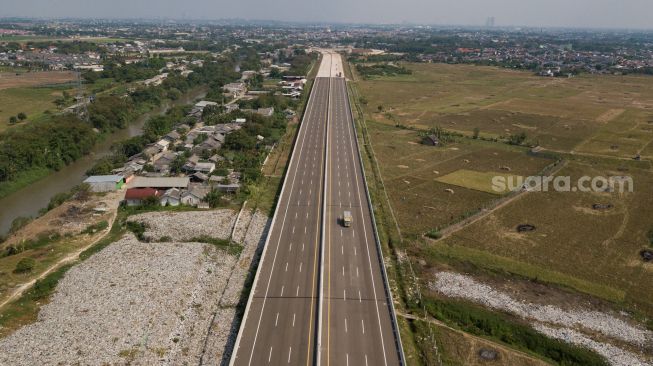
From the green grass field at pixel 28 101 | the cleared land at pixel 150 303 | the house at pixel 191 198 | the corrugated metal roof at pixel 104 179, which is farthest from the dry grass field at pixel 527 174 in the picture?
the green grass field at pixel 28 101

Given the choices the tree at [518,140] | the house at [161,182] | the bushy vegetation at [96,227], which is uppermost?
the tree at [518,140]

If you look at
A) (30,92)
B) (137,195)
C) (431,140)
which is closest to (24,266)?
(137,195)

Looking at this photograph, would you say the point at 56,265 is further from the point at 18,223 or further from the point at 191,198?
the point at 191,198

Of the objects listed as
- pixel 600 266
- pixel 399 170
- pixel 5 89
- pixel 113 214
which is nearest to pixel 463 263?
pixel 600 266

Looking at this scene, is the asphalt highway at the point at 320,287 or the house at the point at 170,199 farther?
the house at the point at 170,199

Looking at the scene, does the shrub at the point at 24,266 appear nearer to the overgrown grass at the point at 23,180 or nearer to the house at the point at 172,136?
the overgrown grass at the point at 23,180

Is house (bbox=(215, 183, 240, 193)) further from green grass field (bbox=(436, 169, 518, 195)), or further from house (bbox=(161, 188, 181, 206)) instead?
green grass field (bbox=(436, 169, 518, 195))
